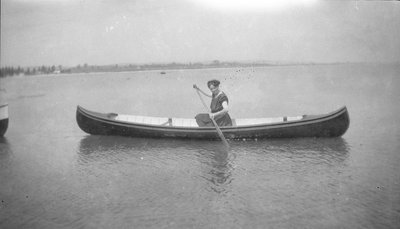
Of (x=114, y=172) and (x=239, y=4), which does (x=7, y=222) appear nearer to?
(x=114, y=172)

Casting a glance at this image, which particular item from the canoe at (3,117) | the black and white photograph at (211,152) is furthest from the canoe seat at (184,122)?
the canoe at (3,117)

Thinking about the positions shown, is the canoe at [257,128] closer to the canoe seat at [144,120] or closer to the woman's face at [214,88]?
the canoe seat at [144,120]

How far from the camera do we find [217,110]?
1026 cm

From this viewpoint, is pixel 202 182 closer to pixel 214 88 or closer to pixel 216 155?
pixel 216 155

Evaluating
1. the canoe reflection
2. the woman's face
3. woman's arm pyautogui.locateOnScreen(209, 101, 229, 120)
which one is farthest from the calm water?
the woman's face

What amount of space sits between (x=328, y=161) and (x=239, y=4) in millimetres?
6069

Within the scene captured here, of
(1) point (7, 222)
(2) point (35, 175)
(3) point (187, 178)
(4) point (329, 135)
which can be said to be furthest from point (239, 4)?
(1) point (7, 222)

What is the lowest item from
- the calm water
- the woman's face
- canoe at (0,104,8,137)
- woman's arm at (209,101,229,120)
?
the calm water

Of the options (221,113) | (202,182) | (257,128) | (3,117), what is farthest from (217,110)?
(3,117)

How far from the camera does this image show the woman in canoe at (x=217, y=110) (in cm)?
996

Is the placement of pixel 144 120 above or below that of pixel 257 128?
below

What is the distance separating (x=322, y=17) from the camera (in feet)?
31.2

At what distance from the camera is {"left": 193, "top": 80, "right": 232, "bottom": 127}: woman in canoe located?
32.7 feet

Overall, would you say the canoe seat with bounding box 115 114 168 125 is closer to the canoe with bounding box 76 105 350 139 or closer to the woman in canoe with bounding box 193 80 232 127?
the canoe with bounding box 76 105 350 139
